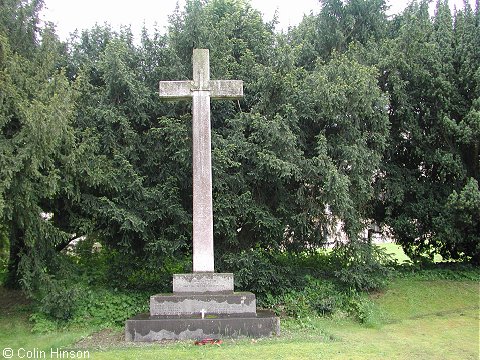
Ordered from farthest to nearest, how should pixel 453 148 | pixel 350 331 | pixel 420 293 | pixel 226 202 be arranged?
pixel 453 148, pixel 420 293, pixel 226 202, pixel 350 331

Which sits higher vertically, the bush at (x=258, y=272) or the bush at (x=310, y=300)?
the bush at (x=258, y=272)

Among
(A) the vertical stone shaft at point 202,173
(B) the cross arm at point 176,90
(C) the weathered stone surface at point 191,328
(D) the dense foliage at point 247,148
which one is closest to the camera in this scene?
(C) the weathered stone surface at point 191,328

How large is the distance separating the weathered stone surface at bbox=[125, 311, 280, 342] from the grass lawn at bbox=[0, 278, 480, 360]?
0.81 feet

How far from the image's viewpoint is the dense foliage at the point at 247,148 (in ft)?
32.7

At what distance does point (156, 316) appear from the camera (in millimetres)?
8367

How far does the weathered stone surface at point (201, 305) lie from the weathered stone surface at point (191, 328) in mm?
283

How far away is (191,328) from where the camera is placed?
805cm

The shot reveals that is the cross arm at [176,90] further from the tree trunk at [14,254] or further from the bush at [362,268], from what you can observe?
the bush at [362,268]

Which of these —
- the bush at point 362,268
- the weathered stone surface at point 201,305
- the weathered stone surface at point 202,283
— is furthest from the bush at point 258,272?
the weathered stone surface at point 201,305

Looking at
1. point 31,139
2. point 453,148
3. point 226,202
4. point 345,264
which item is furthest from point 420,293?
point 31,139

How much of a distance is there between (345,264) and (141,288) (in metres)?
5.15

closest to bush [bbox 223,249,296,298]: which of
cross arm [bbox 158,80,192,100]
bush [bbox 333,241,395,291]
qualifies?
bush [bbox 333,241,395,291]

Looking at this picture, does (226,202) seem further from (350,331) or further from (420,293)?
(420,293)

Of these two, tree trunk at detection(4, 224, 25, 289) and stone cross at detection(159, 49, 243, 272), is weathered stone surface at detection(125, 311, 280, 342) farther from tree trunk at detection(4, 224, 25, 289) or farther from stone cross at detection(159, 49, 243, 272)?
tree trunk at detection(4, 224, 25, 289)
